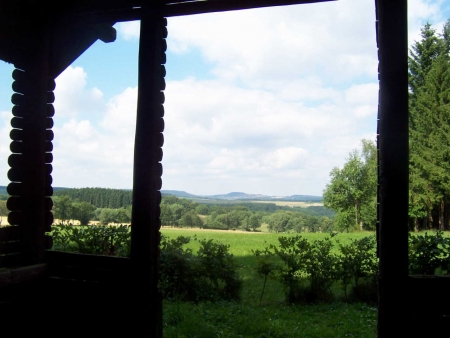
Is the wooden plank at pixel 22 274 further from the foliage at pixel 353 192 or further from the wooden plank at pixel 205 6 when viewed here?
the foliage at pixel 353 192

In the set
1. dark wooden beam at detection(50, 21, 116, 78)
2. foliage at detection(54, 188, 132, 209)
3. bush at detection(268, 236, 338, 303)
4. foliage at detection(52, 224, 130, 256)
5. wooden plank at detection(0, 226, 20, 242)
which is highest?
dark wooden beam at detection(50, 21, 116, 78)

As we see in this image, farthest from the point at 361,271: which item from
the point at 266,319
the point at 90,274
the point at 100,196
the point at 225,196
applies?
the point at 225,196

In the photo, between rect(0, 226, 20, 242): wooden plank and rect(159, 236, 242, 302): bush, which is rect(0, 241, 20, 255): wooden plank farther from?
rect(159, 236, 242, 302): bush

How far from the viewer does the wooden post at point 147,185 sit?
2.72 m

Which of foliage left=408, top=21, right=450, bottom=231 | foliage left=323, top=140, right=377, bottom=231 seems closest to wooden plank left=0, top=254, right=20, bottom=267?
foliage left=408, top=21, right=450, bottom=231

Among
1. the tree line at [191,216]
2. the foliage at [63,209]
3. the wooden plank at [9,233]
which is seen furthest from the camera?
the tree line at [191,216]

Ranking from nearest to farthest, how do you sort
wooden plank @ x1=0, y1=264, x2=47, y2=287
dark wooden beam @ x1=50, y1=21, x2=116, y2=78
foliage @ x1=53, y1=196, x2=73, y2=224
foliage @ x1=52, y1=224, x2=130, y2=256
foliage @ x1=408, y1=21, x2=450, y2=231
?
wooden plank @ x1=0, y1=264, x2=47, y2=287, dark wooden beam @ x1=50, y1=21, x2=116, y2=78, foliage @ x1=52, y1=224, x2=130, y2=256, foliage @ x1=53, y1=196, x2=73, y2=224, foliage @ x1=408, y1=21, x2=450, y2=231

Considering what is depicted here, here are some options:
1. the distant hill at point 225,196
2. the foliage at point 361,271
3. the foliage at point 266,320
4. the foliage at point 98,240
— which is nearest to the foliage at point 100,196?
the distant hill at point 225,196

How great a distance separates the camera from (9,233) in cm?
304

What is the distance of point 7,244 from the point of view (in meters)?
3.02

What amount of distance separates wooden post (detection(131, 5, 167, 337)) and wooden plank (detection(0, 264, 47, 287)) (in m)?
0.84

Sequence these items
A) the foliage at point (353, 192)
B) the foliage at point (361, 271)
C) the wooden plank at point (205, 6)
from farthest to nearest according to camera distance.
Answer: the foliage at point (353, 192)
the foliage at point (361, 271)
the wooden plank at point (205, 6)

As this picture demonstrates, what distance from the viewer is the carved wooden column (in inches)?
121

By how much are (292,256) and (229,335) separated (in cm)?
262
